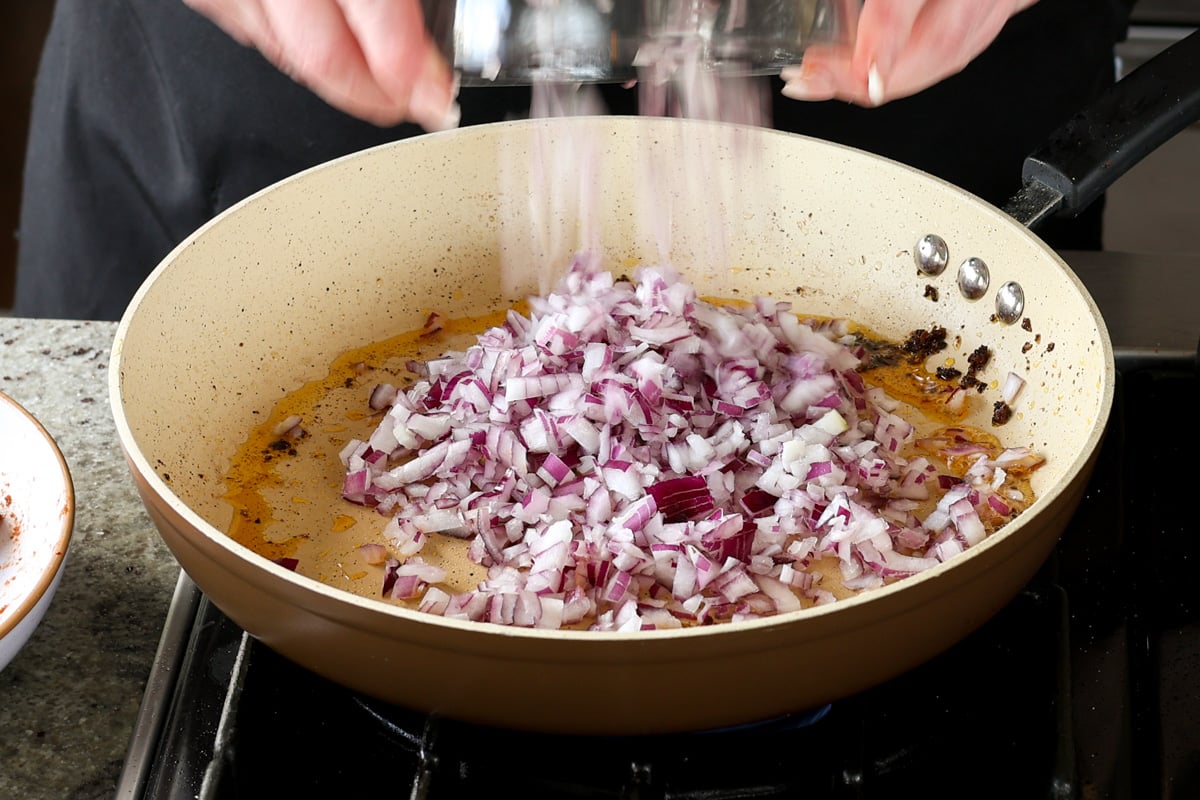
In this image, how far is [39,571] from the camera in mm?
749

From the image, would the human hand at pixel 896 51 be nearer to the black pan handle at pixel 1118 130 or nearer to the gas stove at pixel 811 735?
the black pan handle at pixel 1118 130

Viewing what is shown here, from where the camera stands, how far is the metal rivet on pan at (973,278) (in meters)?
1.04

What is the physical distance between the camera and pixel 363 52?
773mm

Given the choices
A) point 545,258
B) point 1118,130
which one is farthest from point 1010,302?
point 545,258

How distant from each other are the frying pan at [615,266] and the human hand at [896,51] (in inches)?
5.8

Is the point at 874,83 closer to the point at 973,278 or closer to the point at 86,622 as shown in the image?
the point at 973,278

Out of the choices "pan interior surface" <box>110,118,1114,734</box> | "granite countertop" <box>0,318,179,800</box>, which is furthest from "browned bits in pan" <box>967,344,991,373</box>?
"granite countertop" <box>0,318,179,800</box>

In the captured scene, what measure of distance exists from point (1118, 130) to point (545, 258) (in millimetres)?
499

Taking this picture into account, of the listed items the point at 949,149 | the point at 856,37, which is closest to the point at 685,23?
the point at 856,37

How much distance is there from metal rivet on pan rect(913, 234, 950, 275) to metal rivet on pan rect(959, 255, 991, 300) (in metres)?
0.02

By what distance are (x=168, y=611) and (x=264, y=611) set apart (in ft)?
Answer: 0.69

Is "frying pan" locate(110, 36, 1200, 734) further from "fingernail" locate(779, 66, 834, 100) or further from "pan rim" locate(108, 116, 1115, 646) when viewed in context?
"fingernail" locate(779, 66, 834, 100)

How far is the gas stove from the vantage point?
70 centimetres

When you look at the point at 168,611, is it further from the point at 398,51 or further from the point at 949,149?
the point at 949,149
